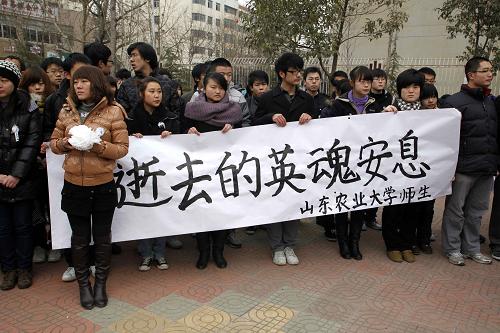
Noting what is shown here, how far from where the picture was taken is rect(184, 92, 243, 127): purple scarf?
3.88m

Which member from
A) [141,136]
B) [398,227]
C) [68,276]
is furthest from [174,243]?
[398,227]

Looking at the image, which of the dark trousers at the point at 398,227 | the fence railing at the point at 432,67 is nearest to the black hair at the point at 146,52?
the dark trousers at the point at 398,227

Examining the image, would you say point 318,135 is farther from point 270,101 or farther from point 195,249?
point 195,249

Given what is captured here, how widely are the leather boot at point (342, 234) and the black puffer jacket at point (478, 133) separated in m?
Answer: 1.24

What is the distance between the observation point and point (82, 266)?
331 centimetres

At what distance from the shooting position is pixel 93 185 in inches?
125

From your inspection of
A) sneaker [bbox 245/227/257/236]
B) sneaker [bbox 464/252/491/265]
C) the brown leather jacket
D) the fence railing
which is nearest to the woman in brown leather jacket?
the brown leather jacket

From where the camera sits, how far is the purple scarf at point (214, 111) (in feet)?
12.7

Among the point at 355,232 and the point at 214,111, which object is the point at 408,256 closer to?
the point at 355,232

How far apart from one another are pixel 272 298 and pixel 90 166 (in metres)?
1.75

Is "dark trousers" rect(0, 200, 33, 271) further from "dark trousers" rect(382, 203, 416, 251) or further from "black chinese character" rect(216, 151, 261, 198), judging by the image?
"dark trousers" rect(382, 203, 416, 251)

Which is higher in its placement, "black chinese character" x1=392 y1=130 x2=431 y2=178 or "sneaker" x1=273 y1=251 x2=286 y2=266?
"black chinese character" x1=392 y1=130 x2=431 y2=178

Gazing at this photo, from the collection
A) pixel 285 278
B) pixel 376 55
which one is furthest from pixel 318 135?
pixel 376 55

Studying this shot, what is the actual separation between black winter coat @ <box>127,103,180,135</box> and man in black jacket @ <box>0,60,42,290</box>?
76 cm
